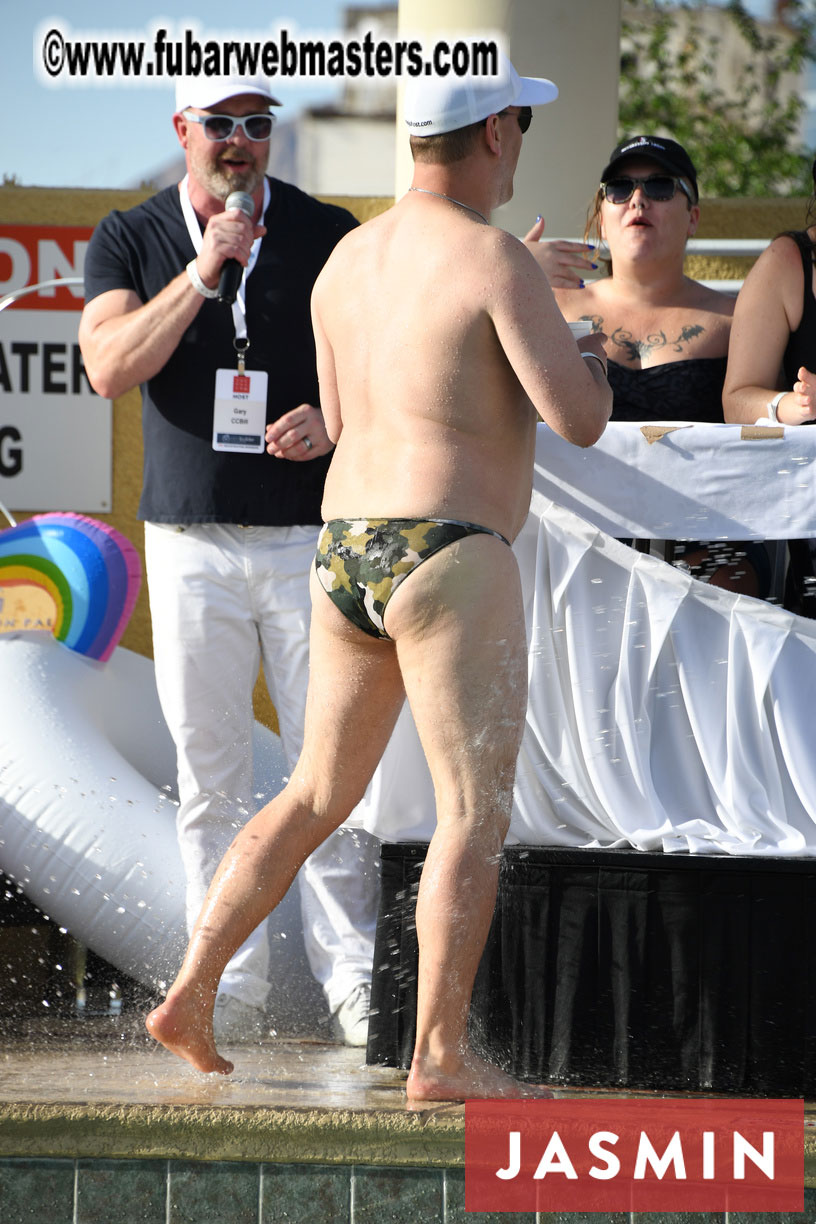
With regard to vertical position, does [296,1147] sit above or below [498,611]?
below

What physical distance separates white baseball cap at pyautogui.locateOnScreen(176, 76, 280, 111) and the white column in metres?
1.56

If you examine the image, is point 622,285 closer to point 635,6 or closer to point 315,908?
point 315,908

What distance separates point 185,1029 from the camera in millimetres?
2553

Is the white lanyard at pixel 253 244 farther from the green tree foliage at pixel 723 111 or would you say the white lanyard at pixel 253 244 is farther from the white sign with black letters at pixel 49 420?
the green tree foliage at pixel 723 111

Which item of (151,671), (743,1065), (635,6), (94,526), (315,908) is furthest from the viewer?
(635,6)

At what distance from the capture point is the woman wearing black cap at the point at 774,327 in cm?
337

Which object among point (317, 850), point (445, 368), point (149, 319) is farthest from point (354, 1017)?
point (149, 319)

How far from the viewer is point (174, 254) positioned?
3445mm

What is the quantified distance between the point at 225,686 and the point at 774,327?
1550mm

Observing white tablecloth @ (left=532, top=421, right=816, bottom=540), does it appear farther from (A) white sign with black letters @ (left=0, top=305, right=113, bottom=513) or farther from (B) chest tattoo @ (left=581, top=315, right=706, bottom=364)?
(A) white sign with black letters @ (left=0, top=305, right=113, bottom=513)

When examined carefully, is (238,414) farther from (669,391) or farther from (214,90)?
(669,391)

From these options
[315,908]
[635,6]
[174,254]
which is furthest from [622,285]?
[635,6]

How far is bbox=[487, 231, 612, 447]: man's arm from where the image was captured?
2.38 metres

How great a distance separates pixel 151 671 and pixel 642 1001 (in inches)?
85.1
